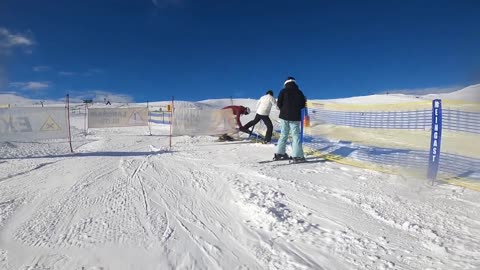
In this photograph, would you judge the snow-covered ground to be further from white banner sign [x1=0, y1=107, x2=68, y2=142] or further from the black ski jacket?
white banner sign [x1=0, y1=107, x2=68, y2=142]

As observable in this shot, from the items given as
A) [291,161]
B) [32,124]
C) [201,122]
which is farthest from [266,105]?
[32,124]

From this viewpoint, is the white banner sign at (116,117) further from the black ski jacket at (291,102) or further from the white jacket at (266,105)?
the black ski jacket at (291,102)

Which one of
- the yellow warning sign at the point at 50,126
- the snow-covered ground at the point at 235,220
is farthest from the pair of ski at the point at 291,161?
the yellow warning sign at the point at 50,126

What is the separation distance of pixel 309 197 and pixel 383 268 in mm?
1811

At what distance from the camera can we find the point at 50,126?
29.9 ft

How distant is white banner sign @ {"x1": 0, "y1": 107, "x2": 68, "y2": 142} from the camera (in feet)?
27.8

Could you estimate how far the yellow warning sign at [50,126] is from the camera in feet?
29.5

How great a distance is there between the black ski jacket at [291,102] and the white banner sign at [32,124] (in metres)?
7.05

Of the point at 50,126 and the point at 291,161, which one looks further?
the point at 50,126

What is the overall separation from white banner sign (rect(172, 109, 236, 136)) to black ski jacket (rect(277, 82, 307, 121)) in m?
5.23

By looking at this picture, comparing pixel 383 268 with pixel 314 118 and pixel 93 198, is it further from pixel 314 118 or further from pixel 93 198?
pixel 314 118

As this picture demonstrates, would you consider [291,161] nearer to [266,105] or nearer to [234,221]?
[266,105]

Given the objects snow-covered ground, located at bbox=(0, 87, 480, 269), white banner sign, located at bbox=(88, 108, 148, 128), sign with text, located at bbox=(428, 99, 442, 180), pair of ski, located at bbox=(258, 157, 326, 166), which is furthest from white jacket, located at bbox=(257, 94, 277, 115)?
white banner sign, located at bbox=(88, 108, 148, 128)

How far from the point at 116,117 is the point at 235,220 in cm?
1143
